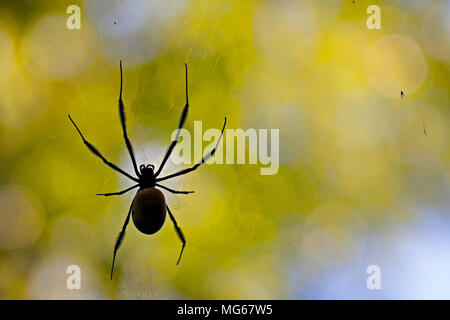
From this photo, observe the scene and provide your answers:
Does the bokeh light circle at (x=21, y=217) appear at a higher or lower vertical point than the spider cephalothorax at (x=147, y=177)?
lower

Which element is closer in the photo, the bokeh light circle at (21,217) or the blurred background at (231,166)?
the blurred background at (231,166)

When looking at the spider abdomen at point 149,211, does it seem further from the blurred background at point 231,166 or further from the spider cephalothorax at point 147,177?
the blurred background at point 231,166

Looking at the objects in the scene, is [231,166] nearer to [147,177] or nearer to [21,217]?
[147,177]

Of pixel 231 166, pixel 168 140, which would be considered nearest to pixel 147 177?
pixel 168 140

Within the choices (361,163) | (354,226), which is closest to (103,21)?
(361,163)

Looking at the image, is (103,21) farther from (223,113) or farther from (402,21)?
(402,21)

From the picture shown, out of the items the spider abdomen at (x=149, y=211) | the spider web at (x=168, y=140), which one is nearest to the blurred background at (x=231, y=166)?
the spider web at (x=168, y=140)

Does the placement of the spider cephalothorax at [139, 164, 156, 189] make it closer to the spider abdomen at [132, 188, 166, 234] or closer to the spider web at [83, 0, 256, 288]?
the spider web at [83, 0, 256, 288]
